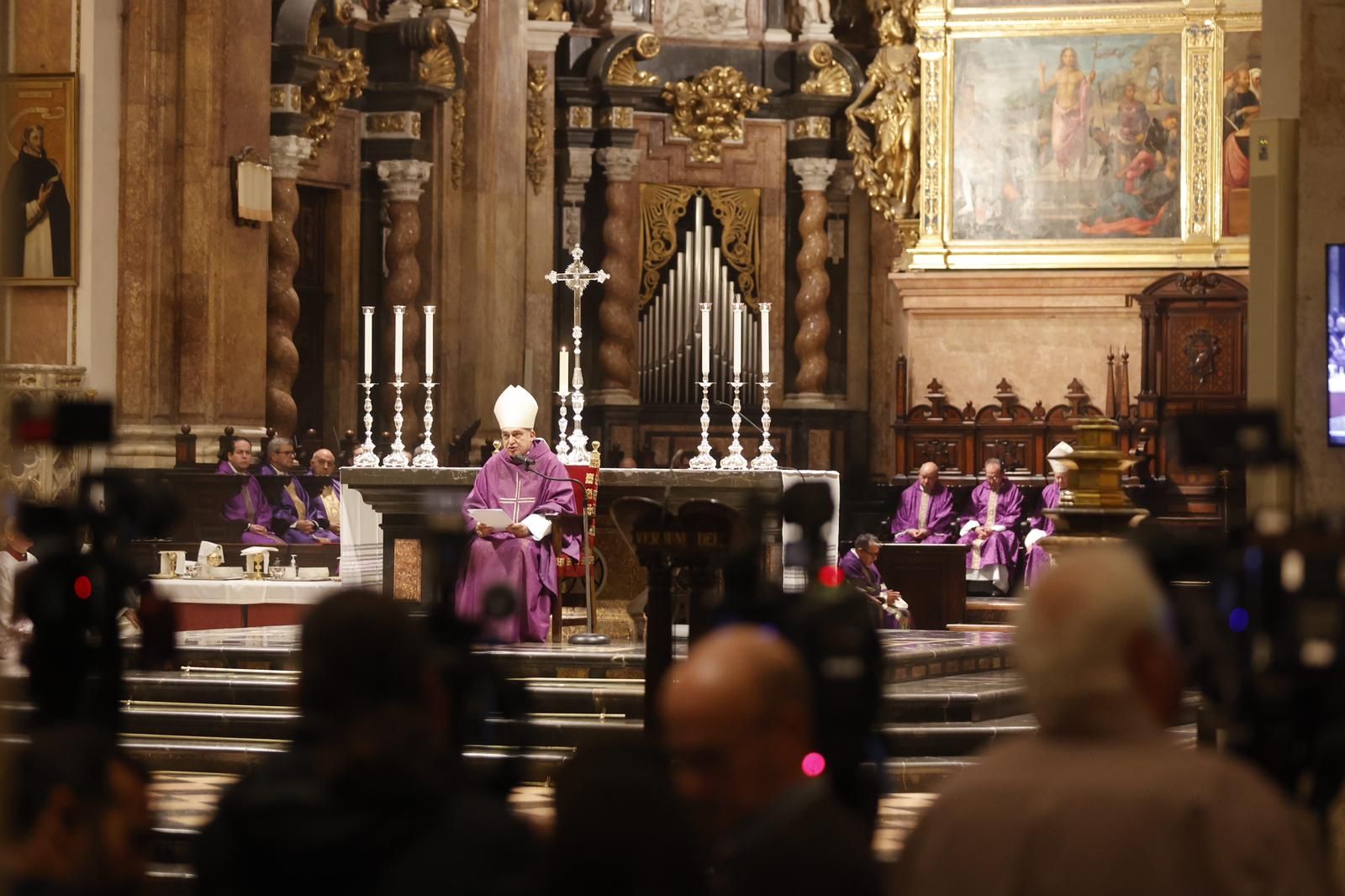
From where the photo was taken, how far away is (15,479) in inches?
547

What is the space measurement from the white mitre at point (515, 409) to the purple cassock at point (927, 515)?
6.33m

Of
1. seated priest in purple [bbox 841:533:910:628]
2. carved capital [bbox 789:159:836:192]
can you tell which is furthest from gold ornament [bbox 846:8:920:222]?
seated priest in purple [bbox 841:533:910:628]

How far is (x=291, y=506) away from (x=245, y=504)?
19.5 inches

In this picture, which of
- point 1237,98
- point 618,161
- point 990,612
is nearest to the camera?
point 990,612

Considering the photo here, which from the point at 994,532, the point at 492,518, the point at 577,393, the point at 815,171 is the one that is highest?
the point at 815,171

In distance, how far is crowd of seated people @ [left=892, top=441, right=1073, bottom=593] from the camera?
17797mm

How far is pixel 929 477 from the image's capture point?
18234mm

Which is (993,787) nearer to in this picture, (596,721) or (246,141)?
(596,721)

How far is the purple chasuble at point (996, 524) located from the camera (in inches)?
701

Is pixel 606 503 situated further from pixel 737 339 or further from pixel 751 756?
pixel 751 756

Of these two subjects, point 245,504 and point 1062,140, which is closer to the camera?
point 245,504

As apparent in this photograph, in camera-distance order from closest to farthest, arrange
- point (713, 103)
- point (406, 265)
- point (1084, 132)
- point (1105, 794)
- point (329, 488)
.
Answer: point (1105, 794) < point (329, 488) < point (406, 265) < point (1084, 132) < point (713, 103)

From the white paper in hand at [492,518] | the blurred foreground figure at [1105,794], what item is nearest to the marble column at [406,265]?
the white paper in hand at [492,518]

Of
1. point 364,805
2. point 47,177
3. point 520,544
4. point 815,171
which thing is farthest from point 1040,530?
point 364,805
